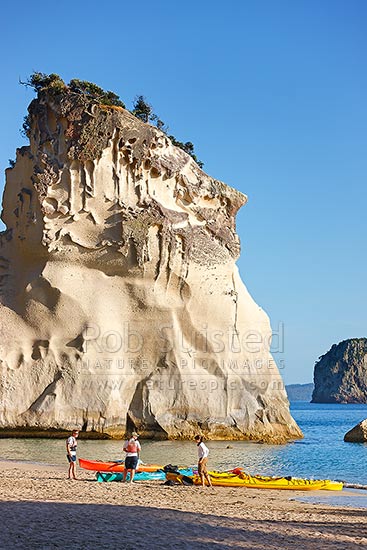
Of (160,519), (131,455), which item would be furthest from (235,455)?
(160,519)

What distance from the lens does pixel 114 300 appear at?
33.7 metres

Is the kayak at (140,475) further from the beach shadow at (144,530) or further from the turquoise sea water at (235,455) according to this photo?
the beach shadow at (144,530)

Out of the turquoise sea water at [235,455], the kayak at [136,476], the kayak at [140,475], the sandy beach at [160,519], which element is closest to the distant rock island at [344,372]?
the turquoise sea water at [235,455]

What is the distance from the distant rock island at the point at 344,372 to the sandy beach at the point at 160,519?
5116 inches

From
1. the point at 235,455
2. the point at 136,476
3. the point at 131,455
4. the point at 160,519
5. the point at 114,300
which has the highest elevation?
the point at 114,300

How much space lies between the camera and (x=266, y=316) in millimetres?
38938

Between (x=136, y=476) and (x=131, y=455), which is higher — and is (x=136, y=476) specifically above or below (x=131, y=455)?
below

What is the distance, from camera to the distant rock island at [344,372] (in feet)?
469

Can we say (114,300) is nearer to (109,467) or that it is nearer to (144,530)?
(109,467)

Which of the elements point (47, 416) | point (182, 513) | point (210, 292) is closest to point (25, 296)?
point (47, 416)

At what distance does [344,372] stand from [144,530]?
14109cm

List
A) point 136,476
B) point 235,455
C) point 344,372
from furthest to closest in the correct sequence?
point 344,372
point 235,455
point 136,476

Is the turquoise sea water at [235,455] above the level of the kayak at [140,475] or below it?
below

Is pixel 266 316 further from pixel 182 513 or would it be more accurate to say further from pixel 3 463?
pixel 182 513
